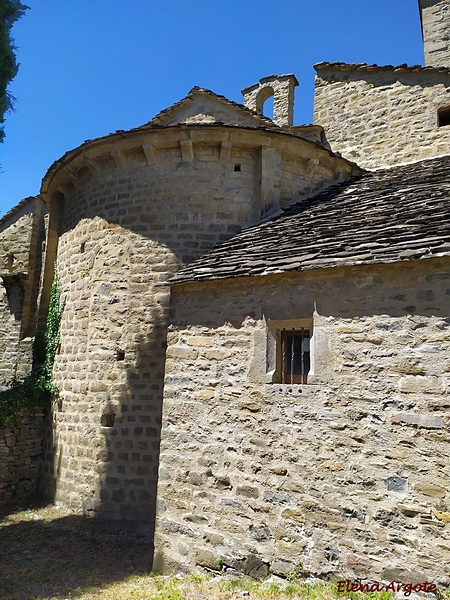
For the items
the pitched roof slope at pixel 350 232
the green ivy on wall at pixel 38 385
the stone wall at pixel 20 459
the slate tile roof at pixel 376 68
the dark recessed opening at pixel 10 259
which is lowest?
the stone wall at pixel 20 459

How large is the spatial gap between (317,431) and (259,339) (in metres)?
1.15

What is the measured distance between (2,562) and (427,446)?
530cm

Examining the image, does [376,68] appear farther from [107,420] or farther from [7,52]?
[107,420]

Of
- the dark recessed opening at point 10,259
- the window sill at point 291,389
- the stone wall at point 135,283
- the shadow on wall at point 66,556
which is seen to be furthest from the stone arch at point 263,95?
the shadow on wall at point 66,556

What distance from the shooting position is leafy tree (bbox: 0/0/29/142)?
255 inches

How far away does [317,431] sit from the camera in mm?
4328

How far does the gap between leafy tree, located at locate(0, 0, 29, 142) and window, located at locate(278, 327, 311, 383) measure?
5226mm

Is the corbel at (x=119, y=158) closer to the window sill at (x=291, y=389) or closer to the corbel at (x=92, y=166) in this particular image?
the corbel at (x=92, y=166)

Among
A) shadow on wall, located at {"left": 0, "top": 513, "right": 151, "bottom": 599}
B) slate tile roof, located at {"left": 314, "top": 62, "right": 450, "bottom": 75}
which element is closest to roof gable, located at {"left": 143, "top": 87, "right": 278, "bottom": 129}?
slate tile roof, located at {"left": 314, "top": 62, "right": 450, "bottom": 75}

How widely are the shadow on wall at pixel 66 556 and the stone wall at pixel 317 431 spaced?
3.00 ft

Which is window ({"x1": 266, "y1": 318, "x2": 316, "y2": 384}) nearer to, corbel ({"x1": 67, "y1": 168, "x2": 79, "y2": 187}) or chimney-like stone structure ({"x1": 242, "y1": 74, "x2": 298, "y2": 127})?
corbel ({"x1": 67, "y1": 168, "x2": 79, "y2": 187})

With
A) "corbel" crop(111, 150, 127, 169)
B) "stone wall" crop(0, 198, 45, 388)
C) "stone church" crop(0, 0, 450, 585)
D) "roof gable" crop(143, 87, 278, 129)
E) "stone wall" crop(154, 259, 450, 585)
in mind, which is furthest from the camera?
"stone wall" crop(0, 198, 45, 388)

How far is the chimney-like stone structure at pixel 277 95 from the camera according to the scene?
11.1m

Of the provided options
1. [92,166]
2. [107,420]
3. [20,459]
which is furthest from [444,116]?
[20,459]
